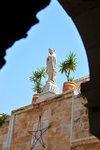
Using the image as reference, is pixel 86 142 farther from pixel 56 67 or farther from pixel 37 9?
pixel 37 9

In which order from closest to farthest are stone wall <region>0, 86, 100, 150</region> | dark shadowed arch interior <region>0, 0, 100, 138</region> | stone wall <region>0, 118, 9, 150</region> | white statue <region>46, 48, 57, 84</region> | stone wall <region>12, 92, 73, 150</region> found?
dark shadowed arch interior <region>0, 0, 100, 138</region>, stone wall <region>0, 86, 100, 150</region>, stone wall <region>12, 92, 73, 150</region>, stone wall <region>0, 118, 9, 150</region>, white statue <region>46, 48, 57, 84</region>

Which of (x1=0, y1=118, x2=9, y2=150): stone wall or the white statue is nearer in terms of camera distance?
(x1=0, y1=118, x2=9, y2=150): stone wall

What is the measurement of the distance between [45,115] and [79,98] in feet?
5.92

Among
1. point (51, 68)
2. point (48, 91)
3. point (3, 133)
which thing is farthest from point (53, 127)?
point (3, 133)

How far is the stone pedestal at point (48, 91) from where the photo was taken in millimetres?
10812

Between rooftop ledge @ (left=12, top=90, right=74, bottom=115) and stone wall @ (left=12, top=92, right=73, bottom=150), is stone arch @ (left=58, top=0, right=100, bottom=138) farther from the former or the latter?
rooftop ledge @ (left=12, top=90, right=74, bottom=115)

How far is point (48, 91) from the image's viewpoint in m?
10.9

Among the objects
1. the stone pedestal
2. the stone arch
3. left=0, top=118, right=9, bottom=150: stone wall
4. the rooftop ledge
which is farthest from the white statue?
the stone arch

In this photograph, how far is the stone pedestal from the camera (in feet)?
35.5

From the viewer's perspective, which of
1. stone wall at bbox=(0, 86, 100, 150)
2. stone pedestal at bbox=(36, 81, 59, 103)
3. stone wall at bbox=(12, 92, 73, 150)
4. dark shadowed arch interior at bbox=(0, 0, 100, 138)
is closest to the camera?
dark shadowed arch interior at bbox=(0, 0, 100, 138)

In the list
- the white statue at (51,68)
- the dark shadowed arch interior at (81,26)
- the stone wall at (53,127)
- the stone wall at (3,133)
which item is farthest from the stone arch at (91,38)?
the stone wall at (3,133)

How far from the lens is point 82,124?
28.3 feet

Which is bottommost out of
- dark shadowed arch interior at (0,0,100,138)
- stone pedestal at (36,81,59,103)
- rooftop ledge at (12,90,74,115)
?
dark shadowed arch interior at (0,0,100,138)

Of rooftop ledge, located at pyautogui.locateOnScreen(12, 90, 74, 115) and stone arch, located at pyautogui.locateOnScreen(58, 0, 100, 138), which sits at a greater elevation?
rooftop ledge, located at pyautogui.locateOnScreen(12, 90, 74, 115)
